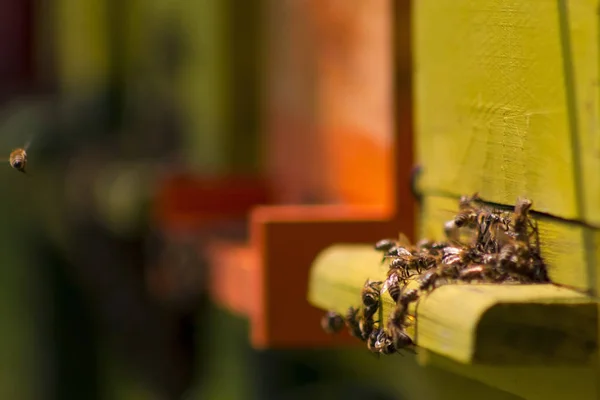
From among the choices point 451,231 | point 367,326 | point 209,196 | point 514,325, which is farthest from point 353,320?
point 209,196

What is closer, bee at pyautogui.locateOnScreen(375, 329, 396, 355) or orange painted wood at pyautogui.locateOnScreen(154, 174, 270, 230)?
bee at pyautogui.locateOnScreen(375, 329, 396, 355)

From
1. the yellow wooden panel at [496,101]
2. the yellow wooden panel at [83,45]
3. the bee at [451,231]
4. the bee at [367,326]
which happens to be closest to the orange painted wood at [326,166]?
the yellow wooden panel at [496,101]

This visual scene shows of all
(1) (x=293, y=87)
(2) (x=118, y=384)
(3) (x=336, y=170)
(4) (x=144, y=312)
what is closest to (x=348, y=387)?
(3) (x=336, y=170)

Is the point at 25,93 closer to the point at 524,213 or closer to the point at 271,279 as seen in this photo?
the point at 271,279

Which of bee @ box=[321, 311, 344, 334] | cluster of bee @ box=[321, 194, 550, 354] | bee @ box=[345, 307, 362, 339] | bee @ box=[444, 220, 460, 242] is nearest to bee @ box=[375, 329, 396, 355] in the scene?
cluster of bee @ box=[321, 194, 550, 354]

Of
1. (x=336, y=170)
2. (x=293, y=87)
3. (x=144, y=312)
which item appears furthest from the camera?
(x=144, y=312)

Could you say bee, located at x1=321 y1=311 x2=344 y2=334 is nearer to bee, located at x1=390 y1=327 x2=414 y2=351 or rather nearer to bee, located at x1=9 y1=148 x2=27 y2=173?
bee, located at x1=390 y1=327 x2=414 y2=351
